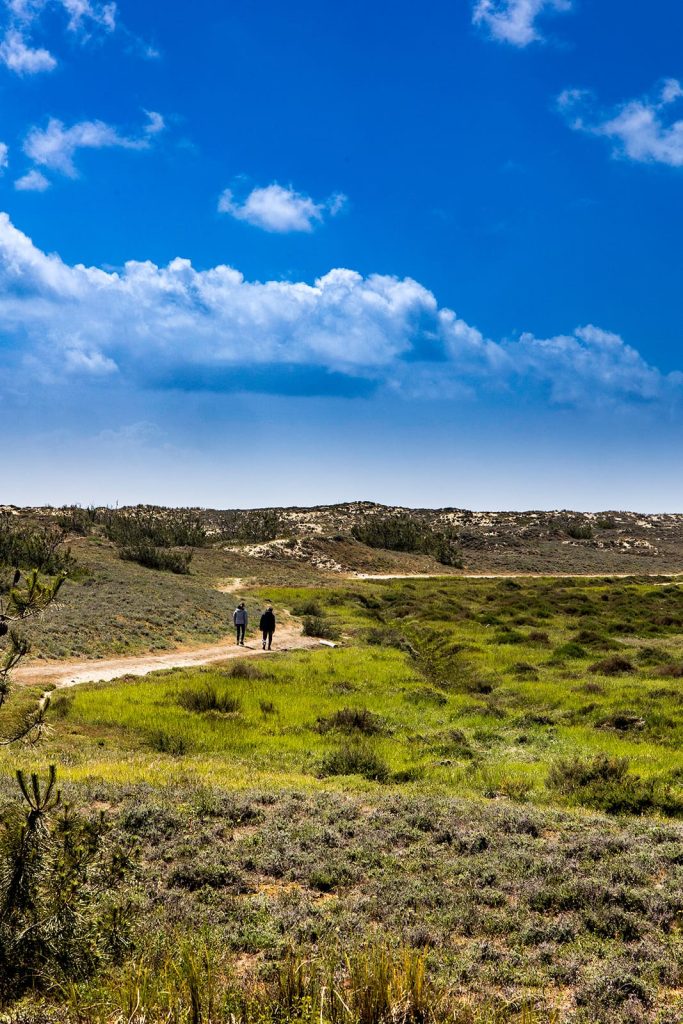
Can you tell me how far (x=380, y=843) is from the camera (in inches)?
392

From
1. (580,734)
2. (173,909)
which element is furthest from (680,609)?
(173,909)

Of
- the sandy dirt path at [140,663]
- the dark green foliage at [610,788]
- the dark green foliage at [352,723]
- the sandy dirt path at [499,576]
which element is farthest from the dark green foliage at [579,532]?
the dark green foliage at [610,788]

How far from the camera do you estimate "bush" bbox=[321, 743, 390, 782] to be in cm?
1425

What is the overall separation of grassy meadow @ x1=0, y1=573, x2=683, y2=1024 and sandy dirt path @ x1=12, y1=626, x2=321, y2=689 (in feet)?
6.30

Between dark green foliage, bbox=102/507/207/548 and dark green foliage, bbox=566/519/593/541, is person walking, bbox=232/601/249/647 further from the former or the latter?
dark green foliage, bbox=566/519/593/541

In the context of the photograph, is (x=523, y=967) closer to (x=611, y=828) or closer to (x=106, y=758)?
(x=611, y=828)

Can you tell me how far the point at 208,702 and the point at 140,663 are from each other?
882 cm

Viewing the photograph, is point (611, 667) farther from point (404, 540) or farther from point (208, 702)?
point (404, 540)

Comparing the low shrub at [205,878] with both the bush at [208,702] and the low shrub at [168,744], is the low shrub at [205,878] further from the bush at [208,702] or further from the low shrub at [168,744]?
the bush at [208,702]

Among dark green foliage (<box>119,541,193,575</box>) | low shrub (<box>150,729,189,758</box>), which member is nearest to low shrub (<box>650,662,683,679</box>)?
low shrub (<box>150,729,189,758</box>)

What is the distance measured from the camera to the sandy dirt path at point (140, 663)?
2339 centimetres

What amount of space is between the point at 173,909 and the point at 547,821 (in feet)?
20.2

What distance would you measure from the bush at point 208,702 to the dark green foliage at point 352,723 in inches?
113

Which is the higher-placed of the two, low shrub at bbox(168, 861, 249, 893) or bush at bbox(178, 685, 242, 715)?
low shrub at bbox(168, 861, 249, 893)
